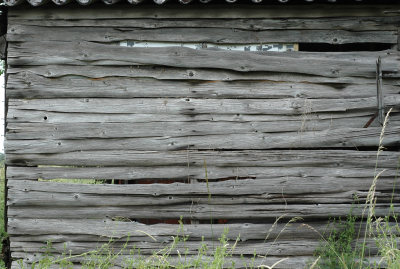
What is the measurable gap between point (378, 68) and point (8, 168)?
4.51m

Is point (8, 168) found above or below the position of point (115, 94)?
below

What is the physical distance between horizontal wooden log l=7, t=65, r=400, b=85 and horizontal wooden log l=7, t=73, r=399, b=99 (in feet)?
0.13

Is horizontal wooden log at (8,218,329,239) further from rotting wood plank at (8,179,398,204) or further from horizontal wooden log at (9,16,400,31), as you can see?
horizontal wooden log at (9,16,400,31)

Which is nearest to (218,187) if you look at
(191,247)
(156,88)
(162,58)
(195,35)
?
(191,247)

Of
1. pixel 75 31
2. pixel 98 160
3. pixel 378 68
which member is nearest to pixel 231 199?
pixel 98 160

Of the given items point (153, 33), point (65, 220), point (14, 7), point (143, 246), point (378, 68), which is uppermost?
point (14, 7)

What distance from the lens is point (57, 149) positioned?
459 centimetres

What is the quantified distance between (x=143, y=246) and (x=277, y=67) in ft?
8.56

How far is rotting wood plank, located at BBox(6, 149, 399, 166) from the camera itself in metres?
4.59

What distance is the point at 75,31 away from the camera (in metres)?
4.68

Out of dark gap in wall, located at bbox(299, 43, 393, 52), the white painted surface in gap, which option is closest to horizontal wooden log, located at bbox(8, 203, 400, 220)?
the white painted surface in gap

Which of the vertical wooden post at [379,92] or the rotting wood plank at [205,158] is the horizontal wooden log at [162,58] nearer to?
the vertical wooden post at [379,92]

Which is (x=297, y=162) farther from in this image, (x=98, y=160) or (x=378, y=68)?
(x=98, y=160)

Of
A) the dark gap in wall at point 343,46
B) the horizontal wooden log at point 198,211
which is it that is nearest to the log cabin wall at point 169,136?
the horizontal wooden log at point 198,211
